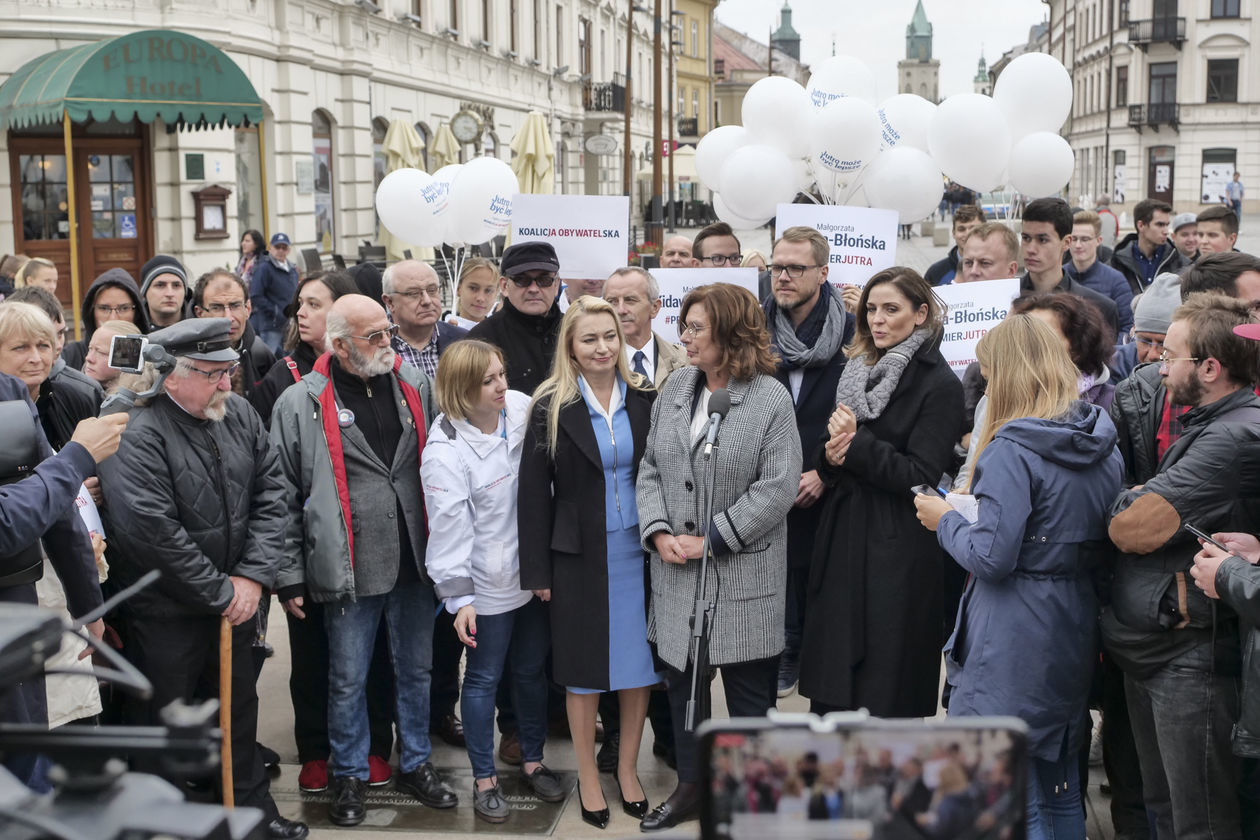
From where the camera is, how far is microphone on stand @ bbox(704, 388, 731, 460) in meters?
4.02

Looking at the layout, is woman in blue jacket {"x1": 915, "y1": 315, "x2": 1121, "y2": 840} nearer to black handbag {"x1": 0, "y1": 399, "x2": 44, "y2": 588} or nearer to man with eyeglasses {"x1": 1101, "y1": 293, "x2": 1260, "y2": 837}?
man with eyeglasses {"x1": 1101, "y1": 293, "x2": 1260, "y2": 837}

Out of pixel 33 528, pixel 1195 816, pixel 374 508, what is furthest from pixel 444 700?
pixel 1195 816

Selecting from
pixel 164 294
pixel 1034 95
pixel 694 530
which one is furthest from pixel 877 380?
pixel 1034 95

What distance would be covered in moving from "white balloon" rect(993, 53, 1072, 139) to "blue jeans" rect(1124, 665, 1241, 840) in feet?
18.2

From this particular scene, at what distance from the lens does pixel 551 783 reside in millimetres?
4781

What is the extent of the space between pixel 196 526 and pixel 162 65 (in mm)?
12192

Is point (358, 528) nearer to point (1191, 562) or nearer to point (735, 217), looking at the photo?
point (1191, 562)

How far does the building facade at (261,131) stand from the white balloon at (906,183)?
1003 centimetres

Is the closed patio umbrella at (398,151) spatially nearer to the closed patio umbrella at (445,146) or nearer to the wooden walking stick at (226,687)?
the closed patio umbrella at (445,146)

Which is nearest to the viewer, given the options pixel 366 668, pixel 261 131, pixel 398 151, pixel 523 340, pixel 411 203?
pixel 366 668

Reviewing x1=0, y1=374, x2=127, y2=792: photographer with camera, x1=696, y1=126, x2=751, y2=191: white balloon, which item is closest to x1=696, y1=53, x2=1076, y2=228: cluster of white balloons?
x1=696, y1=126, x2=751, y2=191: white balloon

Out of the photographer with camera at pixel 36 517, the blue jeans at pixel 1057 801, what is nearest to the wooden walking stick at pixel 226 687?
the photographer with camera at pixel 36 517

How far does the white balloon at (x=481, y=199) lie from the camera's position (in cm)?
885

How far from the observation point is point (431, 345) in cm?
581
